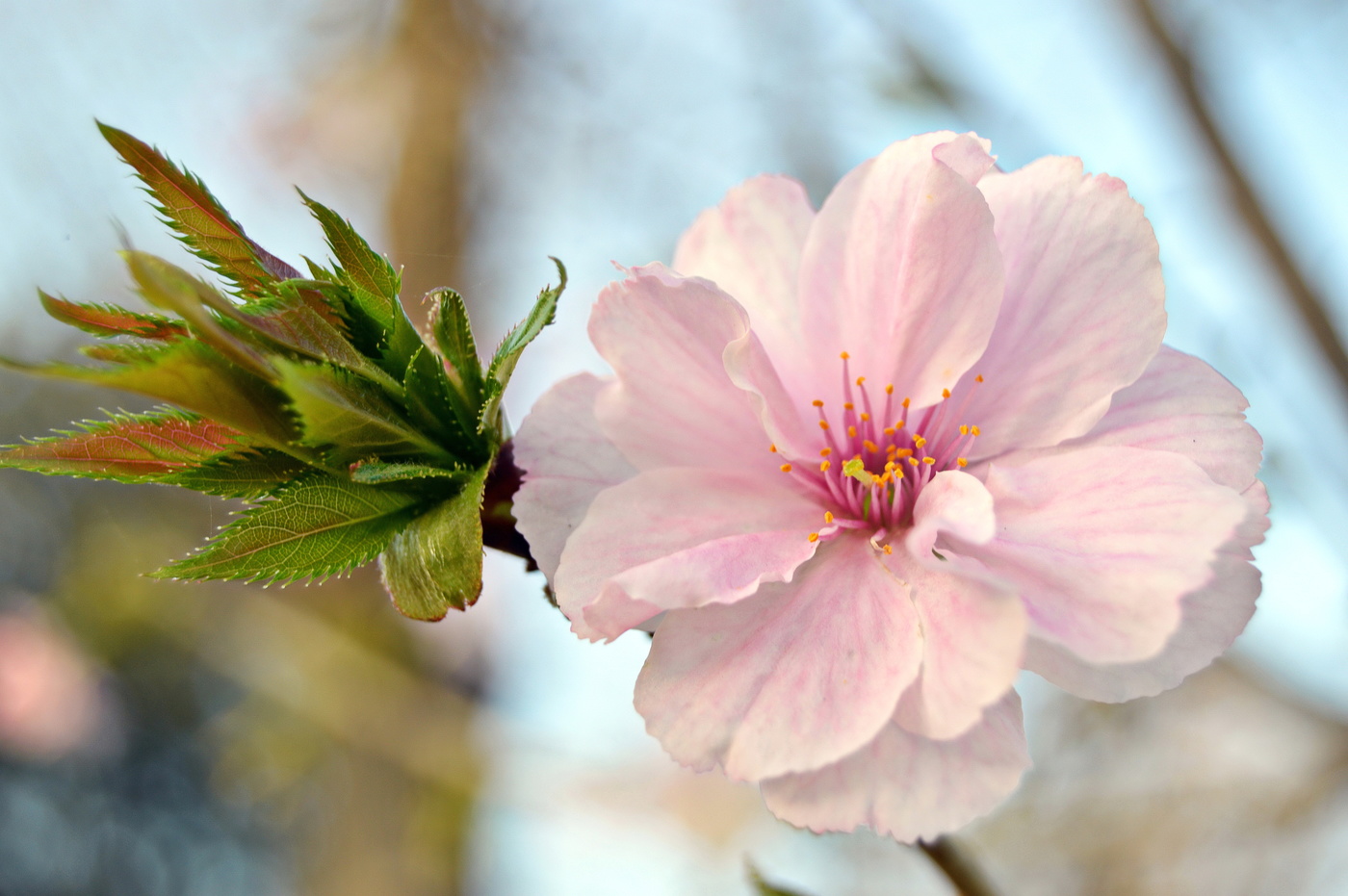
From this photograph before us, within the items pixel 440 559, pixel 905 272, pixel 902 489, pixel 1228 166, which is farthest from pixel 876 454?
pixel 1228 166

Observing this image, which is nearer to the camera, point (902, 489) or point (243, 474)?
point (243, 474)

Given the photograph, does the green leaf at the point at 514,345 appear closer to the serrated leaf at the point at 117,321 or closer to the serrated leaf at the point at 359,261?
the serrated leaf at the point at 359,261

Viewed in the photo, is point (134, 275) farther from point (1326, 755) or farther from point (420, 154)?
point (420, 154)

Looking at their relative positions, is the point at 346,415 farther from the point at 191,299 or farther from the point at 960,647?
the point at 960,647

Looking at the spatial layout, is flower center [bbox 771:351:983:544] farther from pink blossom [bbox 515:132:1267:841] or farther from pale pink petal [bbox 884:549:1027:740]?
pale pink petal [bbox 884:549:1027:740]

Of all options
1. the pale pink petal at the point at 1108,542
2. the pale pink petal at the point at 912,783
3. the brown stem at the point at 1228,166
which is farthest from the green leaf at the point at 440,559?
the brown stem at the point at 1228,166

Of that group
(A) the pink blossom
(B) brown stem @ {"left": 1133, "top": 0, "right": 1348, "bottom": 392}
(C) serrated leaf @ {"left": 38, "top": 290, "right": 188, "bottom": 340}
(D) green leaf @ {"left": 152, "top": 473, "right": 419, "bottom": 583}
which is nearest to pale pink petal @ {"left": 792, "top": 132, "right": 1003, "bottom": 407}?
(A) the pink blossom

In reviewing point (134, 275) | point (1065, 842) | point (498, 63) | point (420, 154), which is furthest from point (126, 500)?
point (134, 275)
